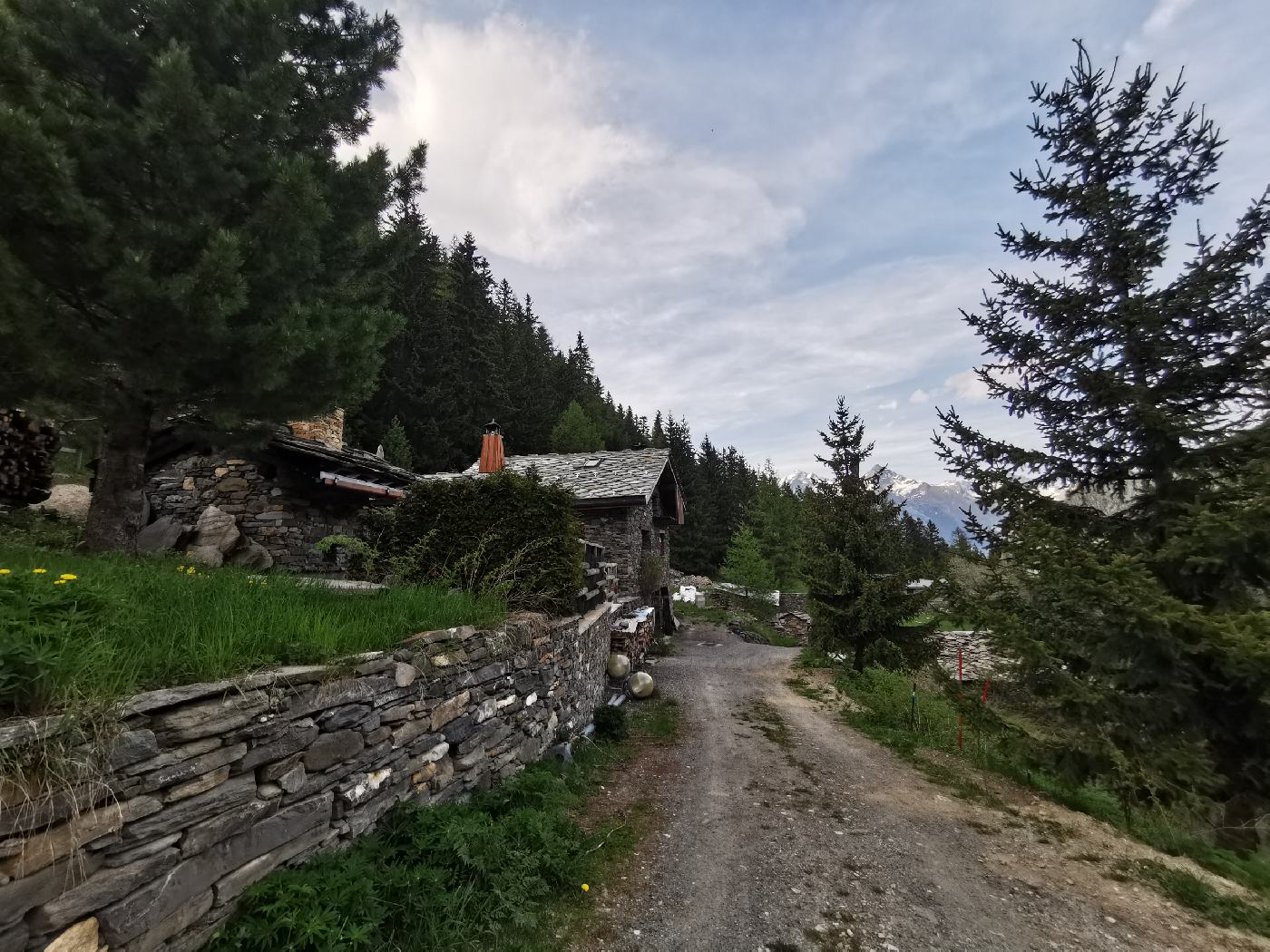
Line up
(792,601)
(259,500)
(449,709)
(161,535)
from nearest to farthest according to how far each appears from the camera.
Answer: (449,709) < (161,535) < (259,500) < (792,601)

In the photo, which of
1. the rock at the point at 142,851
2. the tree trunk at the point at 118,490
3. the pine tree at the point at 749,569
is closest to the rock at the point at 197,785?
the rock at the point at 142,851

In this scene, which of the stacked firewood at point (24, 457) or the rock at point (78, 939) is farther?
the stacked firewood at point (24, 457)

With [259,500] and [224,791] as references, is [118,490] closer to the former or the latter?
[259,500]

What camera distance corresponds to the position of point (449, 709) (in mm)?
5105

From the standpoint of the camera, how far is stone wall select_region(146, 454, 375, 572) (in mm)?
9961

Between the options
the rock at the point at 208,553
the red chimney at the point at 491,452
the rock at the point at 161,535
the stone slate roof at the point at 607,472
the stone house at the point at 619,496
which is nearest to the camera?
the rock at the point at 208,553

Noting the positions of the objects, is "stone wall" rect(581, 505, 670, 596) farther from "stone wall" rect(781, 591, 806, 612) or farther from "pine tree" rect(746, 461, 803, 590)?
"pine tree" rect(746, 461, 803, 590)

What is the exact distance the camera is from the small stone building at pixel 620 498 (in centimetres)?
1811

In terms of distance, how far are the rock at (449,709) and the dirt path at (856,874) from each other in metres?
2.00

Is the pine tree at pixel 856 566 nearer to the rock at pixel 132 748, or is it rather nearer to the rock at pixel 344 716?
the rock at pixel 344 716

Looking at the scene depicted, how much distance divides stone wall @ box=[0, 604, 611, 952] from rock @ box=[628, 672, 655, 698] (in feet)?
21.1

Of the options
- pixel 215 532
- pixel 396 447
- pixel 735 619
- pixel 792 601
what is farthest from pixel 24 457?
pixel 792 601

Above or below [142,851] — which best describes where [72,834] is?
above

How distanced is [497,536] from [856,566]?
9.55 m
